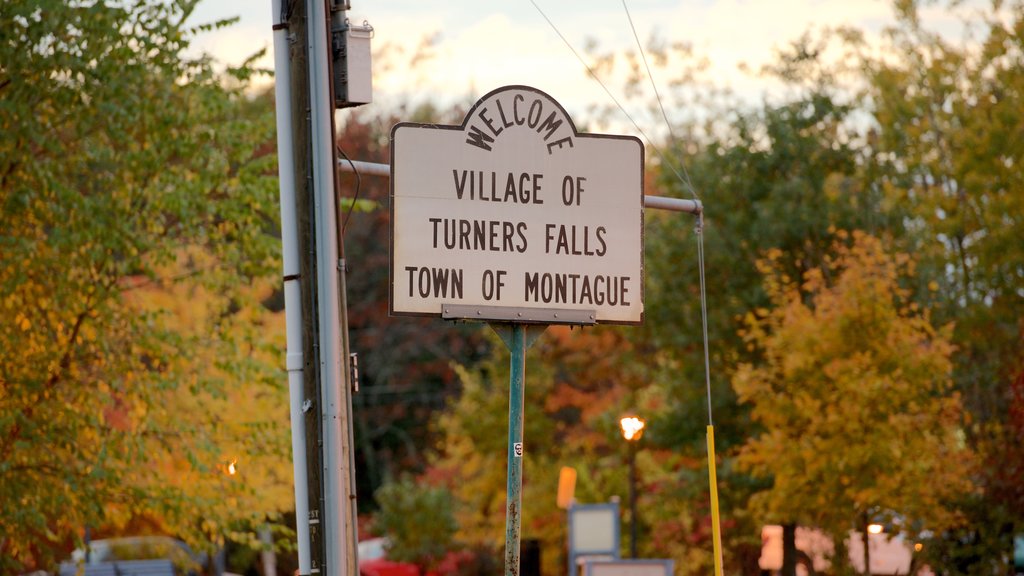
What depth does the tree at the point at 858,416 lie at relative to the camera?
1128 inches

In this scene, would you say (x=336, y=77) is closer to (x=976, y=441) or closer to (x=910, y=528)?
(x=910, y=528)

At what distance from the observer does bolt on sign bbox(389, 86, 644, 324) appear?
35.4 feet

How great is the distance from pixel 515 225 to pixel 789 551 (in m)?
26.0

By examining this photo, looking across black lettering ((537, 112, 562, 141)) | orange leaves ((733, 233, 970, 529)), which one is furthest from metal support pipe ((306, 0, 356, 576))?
orange leaves ((733, 233, 970, 529))

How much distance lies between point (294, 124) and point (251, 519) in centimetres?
1353

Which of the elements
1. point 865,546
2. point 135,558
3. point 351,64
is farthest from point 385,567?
point 351,64

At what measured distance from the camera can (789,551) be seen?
3547cm

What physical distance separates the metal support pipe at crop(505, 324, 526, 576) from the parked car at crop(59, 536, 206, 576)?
42.6 ft

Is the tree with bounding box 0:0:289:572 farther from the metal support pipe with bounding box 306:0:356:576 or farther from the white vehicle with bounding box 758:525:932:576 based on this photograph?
the white vehicle with bounding box 758:525:932:576

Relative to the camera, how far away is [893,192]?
42500 millimetres

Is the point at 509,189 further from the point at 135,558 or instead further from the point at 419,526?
the point at 419,526

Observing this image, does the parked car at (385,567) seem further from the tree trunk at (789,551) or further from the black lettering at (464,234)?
the black lettering at (464,234)

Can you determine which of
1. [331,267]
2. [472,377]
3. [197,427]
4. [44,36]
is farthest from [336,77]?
[472,377]

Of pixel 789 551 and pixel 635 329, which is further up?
pixel 635 329
